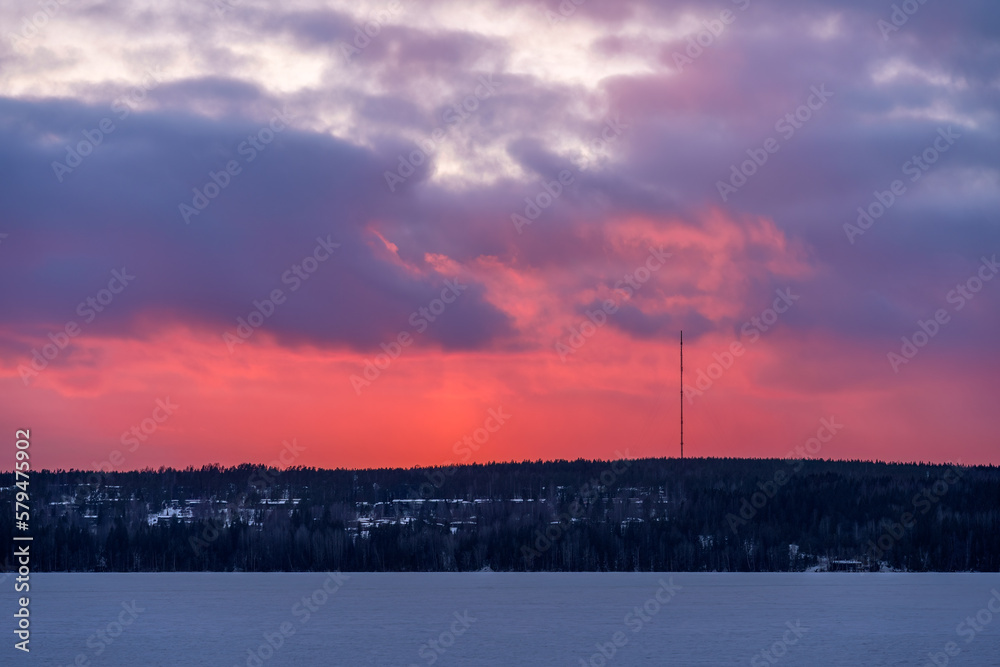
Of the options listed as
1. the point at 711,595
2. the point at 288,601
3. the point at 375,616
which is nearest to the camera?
the point at 375,616

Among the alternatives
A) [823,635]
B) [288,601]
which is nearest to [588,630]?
[823,635]

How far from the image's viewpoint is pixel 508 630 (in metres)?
126

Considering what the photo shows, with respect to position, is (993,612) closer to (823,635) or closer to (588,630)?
(823,635)

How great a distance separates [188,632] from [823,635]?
64.2 meters

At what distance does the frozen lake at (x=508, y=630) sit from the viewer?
98.1 meters

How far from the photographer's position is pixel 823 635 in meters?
122

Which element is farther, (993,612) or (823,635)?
(993,612)

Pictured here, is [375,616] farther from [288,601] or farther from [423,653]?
[423,653]

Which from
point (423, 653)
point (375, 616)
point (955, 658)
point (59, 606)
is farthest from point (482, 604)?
point (955, 658)

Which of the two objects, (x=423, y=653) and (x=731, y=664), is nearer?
(x=731, y=664)

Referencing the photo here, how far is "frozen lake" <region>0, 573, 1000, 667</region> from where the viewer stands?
322 feet

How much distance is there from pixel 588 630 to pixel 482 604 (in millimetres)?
50542

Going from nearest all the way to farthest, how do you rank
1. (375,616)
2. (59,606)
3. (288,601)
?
1. (375,616)
2. (59,606)
3. (288,601)

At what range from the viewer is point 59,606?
559 ft
